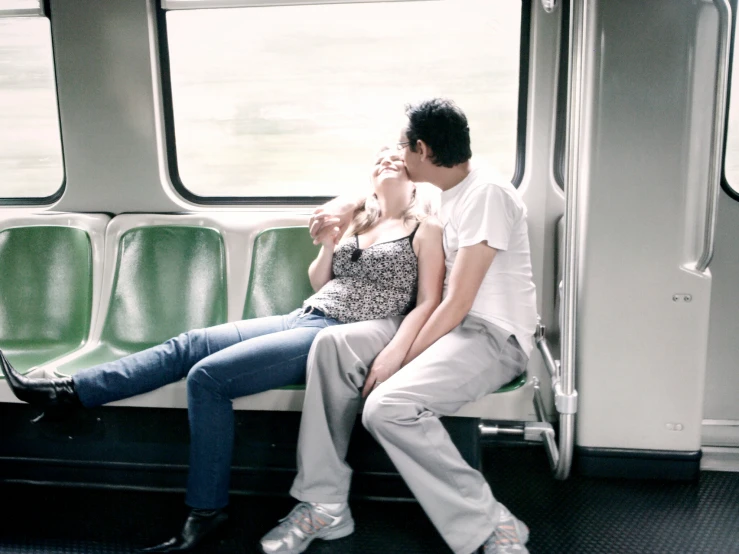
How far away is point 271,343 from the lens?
222 centimetres

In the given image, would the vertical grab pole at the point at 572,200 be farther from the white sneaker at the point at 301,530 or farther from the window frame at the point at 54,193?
the window frame at the point at 54,193

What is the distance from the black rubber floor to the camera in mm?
2203

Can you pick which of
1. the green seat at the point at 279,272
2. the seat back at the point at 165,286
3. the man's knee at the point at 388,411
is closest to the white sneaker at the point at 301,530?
the man's knee at the point at 388,411

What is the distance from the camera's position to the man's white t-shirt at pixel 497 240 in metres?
2.07

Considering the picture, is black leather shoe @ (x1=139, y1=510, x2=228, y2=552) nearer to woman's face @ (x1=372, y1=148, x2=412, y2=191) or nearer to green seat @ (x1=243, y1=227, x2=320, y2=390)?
green seat @ (x1=243, y1=227, x2=320, y2=390)

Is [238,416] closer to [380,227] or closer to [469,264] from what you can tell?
[380,227]

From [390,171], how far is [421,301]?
0.54m

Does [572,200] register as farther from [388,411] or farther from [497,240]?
[388,411]

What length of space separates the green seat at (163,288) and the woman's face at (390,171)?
85cm

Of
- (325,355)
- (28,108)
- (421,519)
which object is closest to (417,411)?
(325,355)

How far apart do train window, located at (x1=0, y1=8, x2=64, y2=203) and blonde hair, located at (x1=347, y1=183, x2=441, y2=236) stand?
171 centimetres

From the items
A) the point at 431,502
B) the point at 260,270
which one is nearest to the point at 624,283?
the point at 431,502

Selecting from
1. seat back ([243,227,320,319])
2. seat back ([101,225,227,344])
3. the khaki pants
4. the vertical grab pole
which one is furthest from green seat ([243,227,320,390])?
the vertical grab pole

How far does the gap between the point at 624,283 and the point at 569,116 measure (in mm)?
805
